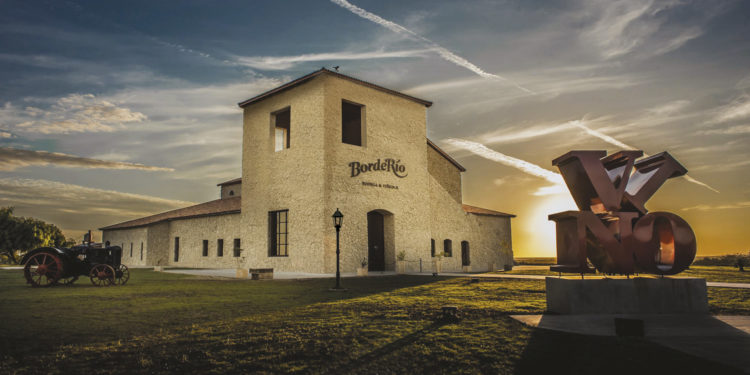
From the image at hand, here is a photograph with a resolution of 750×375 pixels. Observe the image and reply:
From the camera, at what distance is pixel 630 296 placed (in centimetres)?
893

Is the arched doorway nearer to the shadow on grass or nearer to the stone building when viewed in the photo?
the stone building

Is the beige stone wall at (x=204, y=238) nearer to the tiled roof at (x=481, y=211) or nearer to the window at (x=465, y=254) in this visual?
the window at (x=465, y=254)

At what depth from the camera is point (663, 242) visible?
30.3 ft

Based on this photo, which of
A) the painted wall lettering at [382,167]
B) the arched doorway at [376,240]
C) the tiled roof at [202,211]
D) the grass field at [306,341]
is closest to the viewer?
Result: the grass field at [306,341]

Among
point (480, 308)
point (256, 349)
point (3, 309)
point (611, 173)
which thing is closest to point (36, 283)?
point (3, 309)

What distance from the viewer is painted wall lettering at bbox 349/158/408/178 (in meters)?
23.6

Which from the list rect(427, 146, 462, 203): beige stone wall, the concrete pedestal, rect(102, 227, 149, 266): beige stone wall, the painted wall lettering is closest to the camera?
the concrete pedestal

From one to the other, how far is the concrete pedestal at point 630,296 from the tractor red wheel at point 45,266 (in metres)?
15.7

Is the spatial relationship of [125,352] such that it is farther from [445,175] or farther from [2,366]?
[445,175]

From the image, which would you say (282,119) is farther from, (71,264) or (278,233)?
(71,264)

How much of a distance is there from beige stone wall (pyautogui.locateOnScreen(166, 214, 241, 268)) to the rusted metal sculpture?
21.0 m

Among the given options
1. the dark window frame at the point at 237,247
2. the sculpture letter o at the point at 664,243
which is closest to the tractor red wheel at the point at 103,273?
the dark window frame at the point at 237,247

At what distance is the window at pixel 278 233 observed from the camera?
80.9 feet

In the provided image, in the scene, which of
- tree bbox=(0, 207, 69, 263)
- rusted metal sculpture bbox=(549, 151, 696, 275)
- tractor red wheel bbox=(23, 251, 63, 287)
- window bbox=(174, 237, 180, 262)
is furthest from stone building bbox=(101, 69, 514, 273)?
tree bbox=(0, 207, 69, 263)
